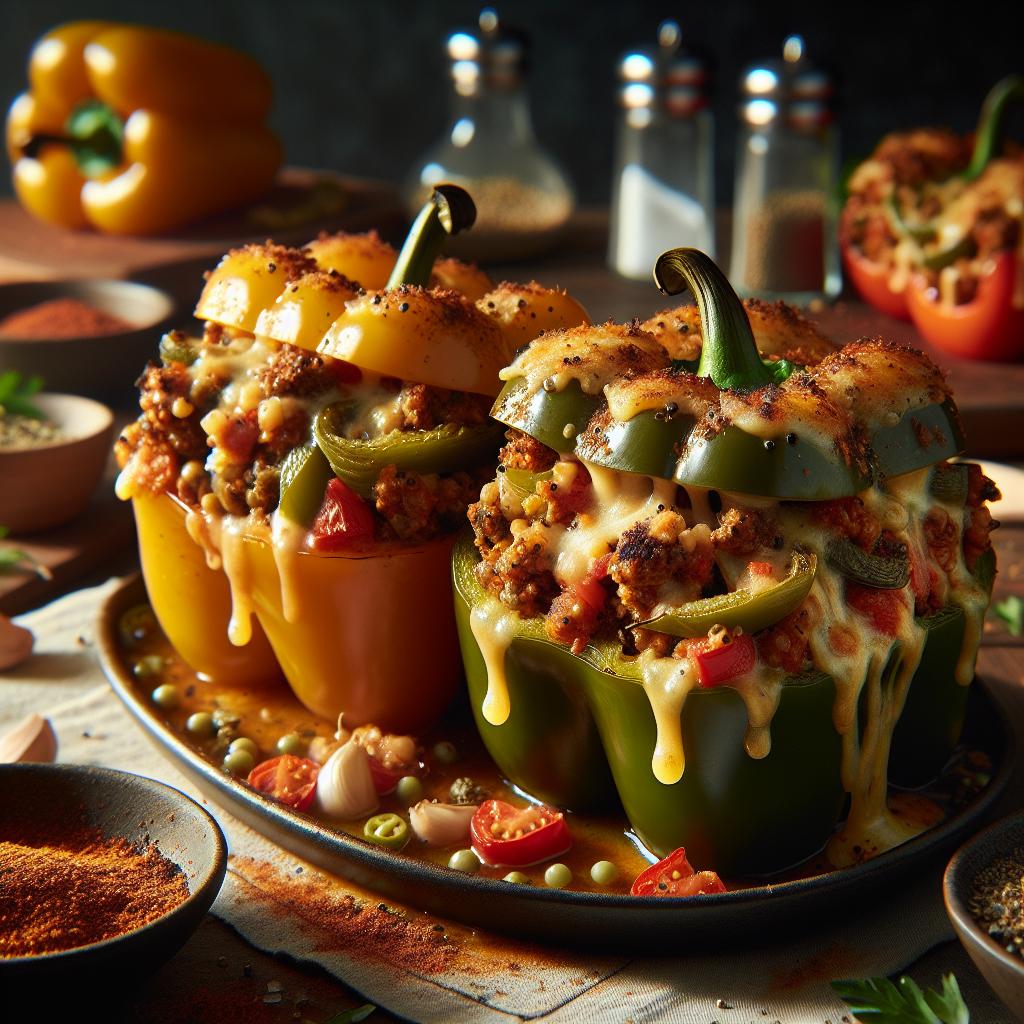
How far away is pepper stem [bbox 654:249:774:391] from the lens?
2.20m

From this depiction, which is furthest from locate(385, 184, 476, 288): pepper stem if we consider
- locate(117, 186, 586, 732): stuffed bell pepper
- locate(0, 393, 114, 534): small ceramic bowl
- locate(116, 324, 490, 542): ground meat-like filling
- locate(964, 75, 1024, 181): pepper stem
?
locate(964, 75, 1024, 181): pepper stem

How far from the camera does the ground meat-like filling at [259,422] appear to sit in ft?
8.00

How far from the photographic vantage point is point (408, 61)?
24.5 ft

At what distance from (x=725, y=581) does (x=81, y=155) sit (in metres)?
4.31

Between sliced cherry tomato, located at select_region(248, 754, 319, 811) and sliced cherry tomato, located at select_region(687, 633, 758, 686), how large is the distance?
69 cm

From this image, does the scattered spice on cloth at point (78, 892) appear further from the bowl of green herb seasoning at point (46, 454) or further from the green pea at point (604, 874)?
the bowl of green herb seasoning at point (46, 454)

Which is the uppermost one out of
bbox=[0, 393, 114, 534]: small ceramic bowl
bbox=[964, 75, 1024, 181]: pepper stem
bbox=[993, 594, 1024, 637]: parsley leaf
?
bbox=[964, 75, 1024, 181]: pepper stem

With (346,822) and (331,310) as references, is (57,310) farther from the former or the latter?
(346,822)

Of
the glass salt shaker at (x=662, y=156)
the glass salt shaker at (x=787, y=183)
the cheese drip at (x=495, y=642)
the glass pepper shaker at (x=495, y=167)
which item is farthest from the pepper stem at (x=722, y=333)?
the glass pepper shaker at (x=495, y=167)

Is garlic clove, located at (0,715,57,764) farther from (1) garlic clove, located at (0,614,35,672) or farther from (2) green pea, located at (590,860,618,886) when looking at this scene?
(2) green pea, located at (590,860,618,886)

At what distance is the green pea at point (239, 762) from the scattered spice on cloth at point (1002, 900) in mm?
1144

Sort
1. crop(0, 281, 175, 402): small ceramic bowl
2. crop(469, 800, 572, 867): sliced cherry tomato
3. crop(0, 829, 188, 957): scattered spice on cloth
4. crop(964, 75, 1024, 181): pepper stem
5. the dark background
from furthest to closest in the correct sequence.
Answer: the dark background
crop(964, 75, 1024, 181): pepper stem
crop(0, 281, 175, 402): small ceramic bowl
crop(469, 800, 572, 867): sliced cherry tomato
crop(0, 829, 188, 957): scattered spice on cloth

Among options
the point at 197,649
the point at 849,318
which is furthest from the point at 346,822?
the point at 849,318

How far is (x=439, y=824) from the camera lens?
2258 mm
